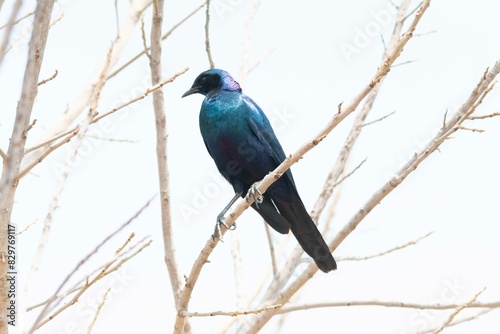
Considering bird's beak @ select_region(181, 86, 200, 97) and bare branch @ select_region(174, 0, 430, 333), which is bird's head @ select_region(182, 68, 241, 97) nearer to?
bird's beak @ select_region(181, 86, 200, 97)

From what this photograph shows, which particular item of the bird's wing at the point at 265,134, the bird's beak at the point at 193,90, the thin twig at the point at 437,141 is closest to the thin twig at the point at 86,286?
the thin twig at the point at 437,141

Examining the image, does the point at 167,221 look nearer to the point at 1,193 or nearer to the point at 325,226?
the point at 325,226

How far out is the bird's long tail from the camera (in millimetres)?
4301

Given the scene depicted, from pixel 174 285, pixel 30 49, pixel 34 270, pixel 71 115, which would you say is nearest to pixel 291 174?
pixel 174 285

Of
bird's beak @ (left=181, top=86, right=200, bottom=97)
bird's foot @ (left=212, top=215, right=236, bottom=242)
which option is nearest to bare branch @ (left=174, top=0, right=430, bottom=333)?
bird's foot @ (left=212, top=215, right=236, bottom=242)

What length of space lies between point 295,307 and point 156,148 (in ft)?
4.13

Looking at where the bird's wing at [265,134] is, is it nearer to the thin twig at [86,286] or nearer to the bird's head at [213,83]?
the bird's head at [213,83]

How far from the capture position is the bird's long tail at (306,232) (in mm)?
4301

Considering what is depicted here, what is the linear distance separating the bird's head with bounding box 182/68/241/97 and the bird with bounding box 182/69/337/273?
0.08 meters

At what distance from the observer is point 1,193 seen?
132 cm

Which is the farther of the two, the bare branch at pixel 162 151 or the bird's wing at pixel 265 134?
the bird's wing at pixel 265 134

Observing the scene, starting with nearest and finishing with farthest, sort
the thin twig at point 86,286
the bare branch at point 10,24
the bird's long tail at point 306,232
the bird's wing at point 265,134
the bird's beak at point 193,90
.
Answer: the bare branch at point 10,24, the thin twig at point 86,286, the bird's long tail at point 306,232, the bird's wing at point 265,134, the bird's beak at point 193,90

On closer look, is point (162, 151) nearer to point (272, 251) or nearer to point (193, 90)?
point (272, 251)

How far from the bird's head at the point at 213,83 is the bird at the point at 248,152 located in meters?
0.08
